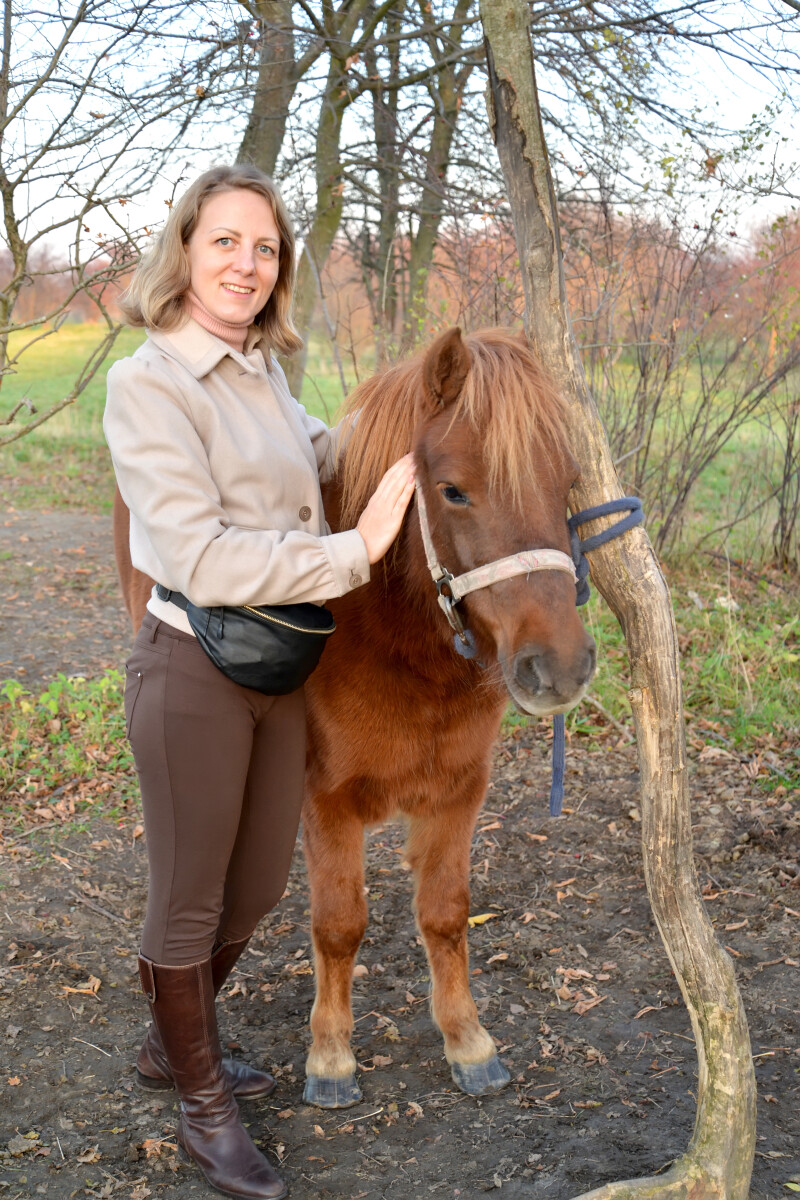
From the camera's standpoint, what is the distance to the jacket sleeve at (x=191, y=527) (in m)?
1.77

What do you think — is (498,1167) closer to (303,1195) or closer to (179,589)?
(303,1195)

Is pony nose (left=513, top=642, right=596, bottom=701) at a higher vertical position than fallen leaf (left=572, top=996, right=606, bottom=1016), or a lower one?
higher

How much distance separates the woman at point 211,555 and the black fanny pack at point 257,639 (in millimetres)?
58

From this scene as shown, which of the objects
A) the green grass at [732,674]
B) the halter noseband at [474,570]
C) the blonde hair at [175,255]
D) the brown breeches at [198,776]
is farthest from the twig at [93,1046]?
the green grass at [732,674]

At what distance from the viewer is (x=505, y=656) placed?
70.3 inches

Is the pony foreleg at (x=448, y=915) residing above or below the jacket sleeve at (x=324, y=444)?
below

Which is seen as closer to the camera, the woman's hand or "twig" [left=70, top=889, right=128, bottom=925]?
the woman's hand

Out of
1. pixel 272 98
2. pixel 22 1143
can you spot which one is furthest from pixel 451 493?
pixel 272 98

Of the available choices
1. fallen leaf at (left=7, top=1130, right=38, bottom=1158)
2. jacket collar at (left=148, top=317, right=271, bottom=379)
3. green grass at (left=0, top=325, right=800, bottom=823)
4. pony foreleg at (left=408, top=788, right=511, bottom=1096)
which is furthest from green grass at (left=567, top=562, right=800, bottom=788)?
jacket collar at (left=148, top=317, right=271, bottom=379)

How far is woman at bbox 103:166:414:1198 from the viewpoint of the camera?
180 cm

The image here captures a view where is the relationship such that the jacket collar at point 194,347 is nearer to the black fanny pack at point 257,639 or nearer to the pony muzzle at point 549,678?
the black fanny pack at point 257,639

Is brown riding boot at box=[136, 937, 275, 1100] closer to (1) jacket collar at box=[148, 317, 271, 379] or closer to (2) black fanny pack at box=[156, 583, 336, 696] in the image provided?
(2) black fanny pack at box=[156, 583, 336, 696]

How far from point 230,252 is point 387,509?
67 centimetres

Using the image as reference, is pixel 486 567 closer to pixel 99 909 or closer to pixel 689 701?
pixel 99 909
